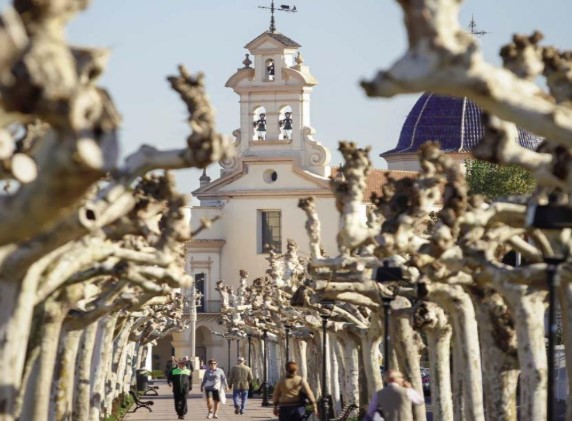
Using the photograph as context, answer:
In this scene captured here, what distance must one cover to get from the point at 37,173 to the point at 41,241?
25.1ft

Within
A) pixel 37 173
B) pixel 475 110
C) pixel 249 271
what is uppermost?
pixel 475 110

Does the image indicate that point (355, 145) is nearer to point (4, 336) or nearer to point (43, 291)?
point (43, 291)

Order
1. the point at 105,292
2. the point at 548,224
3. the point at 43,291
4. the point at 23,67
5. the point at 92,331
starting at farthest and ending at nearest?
the point at 92,331 → the point at 105,292 → the point at 43,291 → the point at 548,224 → the point at 23,67

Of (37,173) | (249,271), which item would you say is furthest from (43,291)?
(249,271)

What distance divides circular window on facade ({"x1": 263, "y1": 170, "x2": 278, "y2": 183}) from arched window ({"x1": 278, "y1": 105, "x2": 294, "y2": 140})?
228 cm

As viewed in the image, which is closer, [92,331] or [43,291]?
[43,291]

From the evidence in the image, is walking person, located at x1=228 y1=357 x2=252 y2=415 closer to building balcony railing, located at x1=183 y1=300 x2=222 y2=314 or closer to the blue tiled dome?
building balcony railing, located at x1=183 y1=300 x2=222 y2=314

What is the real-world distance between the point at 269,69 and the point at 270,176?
698 cm

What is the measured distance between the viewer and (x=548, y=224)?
19.1 meters

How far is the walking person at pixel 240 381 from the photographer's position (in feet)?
189

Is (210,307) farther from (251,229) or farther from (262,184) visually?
(262,184)

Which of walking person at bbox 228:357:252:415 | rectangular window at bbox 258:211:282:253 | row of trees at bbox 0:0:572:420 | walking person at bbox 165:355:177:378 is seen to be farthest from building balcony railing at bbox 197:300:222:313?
row of trees at bbox 0:0:572:420

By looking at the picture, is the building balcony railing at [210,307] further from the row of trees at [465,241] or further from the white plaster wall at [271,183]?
the row of trees at [465,241]

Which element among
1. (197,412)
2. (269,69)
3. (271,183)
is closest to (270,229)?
(271,183)
